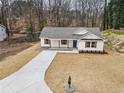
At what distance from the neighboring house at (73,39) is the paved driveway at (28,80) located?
822 cm

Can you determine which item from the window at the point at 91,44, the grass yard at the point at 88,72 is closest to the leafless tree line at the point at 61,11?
the window at the point at 91,44

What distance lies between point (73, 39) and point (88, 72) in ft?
35.7

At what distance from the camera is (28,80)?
1631 cm

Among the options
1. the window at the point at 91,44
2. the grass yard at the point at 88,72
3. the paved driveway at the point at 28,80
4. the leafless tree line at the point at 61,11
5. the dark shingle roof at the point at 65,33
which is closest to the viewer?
the paved driveway at the point at 28,80

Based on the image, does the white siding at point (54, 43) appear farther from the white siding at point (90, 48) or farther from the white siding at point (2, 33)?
the white siding at point (2, 33)

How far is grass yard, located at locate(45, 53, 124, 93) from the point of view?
15361 millimetres

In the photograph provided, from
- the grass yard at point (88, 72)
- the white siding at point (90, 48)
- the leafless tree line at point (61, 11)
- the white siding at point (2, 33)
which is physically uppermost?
the leafless tree line at point (61, 11)

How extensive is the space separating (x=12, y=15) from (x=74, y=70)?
48.7 meters

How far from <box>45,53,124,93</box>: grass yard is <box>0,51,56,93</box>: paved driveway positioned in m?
0.71

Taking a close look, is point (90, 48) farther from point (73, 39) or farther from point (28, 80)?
point (28, 80)

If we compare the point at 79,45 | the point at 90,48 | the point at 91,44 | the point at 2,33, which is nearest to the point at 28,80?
the point at 79,45

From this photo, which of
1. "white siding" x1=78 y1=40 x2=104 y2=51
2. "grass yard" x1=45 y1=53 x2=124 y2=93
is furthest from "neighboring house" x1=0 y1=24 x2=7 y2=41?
"white siding" x1=78 y1=40 x2=104 y2=51

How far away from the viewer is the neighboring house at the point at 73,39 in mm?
28547

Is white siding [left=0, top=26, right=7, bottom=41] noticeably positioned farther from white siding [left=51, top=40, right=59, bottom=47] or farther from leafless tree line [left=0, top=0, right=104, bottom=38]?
white siding [left=51, top=40, right=59, bottom=47]
